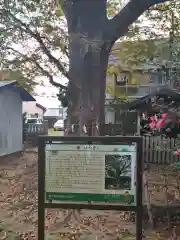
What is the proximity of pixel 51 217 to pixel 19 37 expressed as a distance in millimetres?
6097

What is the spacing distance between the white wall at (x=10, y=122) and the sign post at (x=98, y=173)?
10618mm

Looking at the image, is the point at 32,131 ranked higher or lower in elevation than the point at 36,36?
lower

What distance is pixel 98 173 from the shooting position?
10.9 ft

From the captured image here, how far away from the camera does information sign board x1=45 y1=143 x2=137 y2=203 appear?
330 cm

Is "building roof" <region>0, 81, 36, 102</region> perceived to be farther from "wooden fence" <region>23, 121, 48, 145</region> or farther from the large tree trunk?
the large tree trunk

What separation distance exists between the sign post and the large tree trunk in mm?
4501

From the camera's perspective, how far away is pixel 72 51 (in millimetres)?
8664

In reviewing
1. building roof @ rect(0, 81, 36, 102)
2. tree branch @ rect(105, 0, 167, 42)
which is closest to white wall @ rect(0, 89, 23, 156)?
building roof @ rect(0, 81, 36, 102)

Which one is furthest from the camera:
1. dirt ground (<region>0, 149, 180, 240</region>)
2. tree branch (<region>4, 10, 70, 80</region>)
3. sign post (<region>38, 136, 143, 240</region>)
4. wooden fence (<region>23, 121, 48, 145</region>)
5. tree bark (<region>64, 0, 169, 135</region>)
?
wooden fence (<region>23, 121, 48, 145</region>)

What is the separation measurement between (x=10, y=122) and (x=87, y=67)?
732 cm

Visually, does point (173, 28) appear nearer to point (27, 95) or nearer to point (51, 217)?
point (51, 217)

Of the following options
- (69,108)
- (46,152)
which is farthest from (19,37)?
(46,152)

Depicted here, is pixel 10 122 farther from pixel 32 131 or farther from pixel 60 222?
pixel 60 222

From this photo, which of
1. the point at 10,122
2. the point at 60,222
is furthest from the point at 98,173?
the point at 10,122
